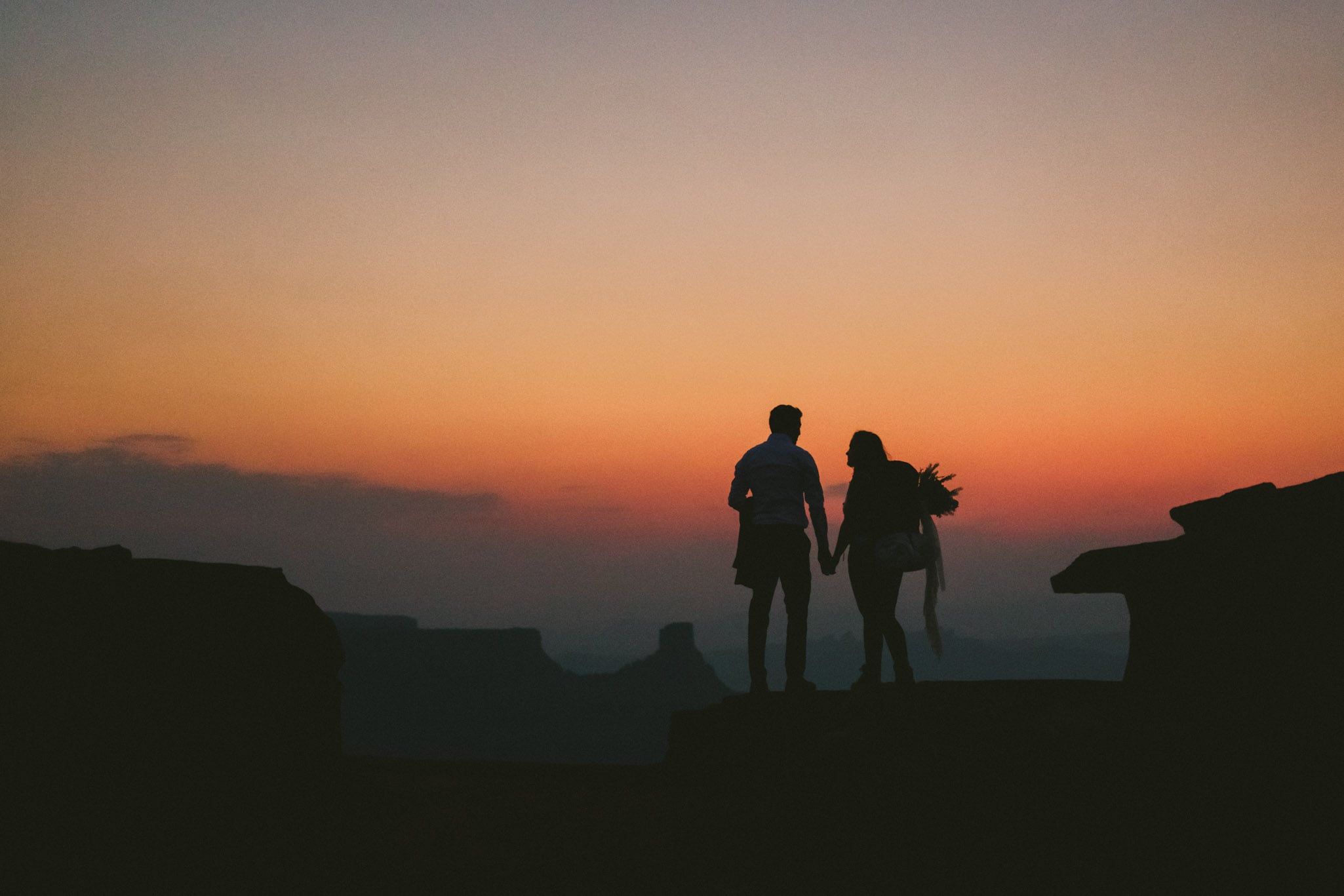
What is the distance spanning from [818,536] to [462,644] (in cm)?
12005

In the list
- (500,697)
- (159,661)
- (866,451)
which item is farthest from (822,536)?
(500,697)

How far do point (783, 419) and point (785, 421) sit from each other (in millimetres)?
28

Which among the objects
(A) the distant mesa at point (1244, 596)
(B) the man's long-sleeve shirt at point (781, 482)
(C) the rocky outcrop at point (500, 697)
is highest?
(B) the man's long-sleeve shirt at point (781, 482)

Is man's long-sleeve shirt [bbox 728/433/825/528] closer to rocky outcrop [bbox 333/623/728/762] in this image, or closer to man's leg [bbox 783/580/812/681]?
man's leg [bbox 783/580/812/681]

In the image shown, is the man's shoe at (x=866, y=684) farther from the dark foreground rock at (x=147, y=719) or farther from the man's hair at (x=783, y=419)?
the dark foreground rock at (x=147, y=719)

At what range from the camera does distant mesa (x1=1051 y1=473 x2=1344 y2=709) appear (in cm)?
535

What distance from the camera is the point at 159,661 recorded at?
648cm

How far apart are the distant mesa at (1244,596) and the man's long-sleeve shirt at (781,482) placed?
7.30 feet

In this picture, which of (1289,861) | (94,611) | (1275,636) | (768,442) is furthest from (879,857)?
(94,611)

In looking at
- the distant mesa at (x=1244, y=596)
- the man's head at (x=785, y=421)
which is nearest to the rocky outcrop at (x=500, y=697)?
the man's head at (x=785, y=421)

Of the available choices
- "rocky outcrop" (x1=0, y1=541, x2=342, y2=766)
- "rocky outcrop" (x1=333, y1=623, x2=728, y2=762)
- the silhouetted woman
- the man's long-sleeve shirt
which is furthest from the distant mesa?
"rocky outcrop" (x1=333, y1=623, x2=728, y2=762)

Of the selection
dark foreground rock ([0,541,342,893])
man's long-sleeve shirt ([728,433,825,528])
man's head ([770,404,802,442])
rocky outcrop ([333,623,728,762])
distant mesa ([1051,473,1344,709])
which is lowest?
rocky outcrop ([333,623,728,762])

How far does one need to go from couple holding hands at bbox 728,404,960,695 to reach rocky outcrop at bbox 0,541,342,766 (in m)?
3.41

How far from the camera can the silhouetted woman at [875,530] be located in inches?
315
